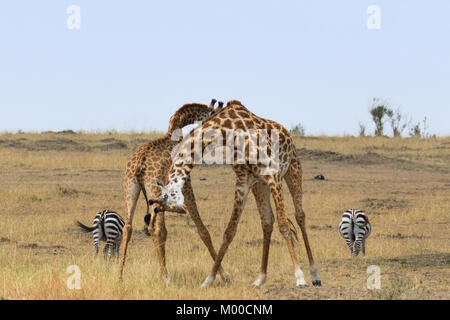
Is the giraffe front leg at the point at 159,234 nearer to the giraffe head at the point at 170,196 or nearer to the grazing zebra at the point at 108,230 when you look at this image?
the giraffe head at the point at 170,196

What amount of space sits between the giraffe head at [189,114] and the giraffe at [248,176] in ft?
1.93

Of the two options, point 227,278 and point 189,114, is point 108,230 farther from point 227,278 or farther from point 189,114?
point 227,278

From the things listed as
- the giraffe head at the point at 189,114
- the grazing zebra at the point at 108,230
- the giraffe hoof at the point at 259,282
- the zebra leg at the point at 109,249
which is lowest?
the giraffe hoof at the point at 259,282

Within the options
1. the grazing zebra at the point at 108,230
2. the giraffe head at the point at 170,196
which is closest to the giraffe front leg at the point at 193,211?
the giraffe head at the point at 170,196

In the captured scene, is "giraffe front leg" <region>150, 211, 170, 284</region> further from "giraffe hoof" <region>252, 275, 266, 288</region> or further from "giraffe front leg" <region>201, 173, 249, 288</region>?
"giraffe hoof" <region>252, 275, 266, 288</region>

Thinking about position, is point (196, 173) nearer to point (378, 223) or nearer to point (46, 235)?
point (378, 223)

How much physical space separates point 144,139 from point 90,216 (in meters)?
13.8

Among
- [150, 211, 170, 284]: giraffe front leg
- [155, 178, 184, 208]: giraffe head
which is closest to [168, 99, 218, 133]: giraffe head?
[150, 211, 170, 284]: giraffe front leg

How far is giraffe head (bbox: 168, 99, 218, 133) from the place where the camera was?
334 inches

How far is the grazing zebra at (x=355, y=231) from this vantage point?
11.0m

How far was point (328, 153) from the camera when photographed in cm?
2572

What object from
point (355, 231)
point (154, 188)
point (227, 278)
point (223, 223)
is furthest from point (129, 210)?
point (223, 223)

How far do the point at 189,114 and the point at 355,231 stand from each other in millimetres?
3838
